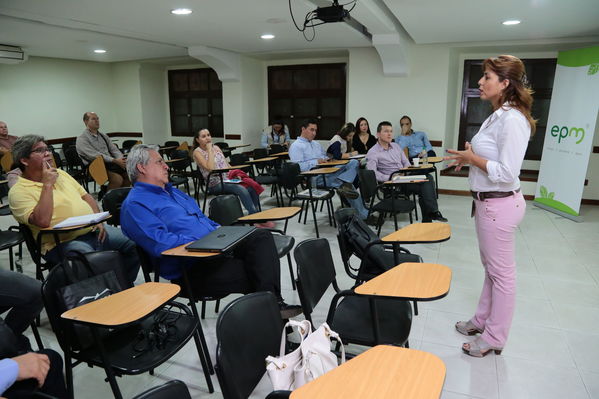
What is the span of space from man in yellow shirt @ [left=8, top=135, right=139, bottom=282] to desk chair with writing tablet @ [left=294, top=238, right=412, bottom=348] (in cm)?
124

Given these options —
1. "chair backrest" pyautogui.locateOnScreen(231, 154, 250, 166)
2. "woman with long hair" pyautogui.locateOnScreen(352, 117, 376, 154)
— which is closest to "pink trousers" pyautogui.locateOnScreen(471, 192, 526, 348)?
"woman with long hair" pyautogui.locateOnScreen(352, 117, 376, 154)

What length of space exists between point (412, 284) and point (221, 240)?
3.34ft

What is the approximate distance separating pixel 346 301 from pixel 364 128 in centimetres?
496

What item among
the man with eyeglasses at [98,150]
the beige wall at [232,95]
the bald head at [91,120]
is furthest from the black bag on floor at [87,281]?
the beige wall at [232,95]

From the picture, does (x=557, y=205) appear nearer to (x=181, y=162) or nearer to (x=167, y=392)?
(x=181, y=162)

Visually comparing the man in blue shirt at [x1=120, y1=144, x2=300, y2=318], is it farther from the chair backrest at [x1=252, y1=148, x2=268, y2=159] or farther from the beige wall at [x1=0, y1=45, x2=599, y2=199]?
the beige wall at [x1=0, y1=45, x2=599, y2=199]

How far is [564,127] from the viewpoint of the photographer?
18.8 feet

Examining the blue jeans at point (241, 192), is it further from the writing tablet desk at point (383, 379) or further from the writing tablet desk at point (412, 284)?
the writing tablet desk at point (383, 379)

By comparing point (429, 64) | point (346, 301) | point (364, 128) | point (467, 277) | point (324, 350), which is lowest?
point (467, 277)

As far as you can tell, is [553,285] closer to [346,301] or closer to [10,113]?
[346,301]

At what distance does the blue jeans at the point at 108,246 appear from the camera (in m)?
2.73

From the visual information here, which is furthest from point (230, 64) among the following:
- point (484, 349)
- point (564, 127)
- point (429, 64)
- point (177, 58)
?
point (484, 349)

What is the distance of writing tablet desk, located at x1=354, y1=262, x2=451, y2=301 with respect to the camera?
167 cm

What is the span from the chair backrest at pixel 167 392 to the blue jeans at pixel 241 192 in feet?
12.6
